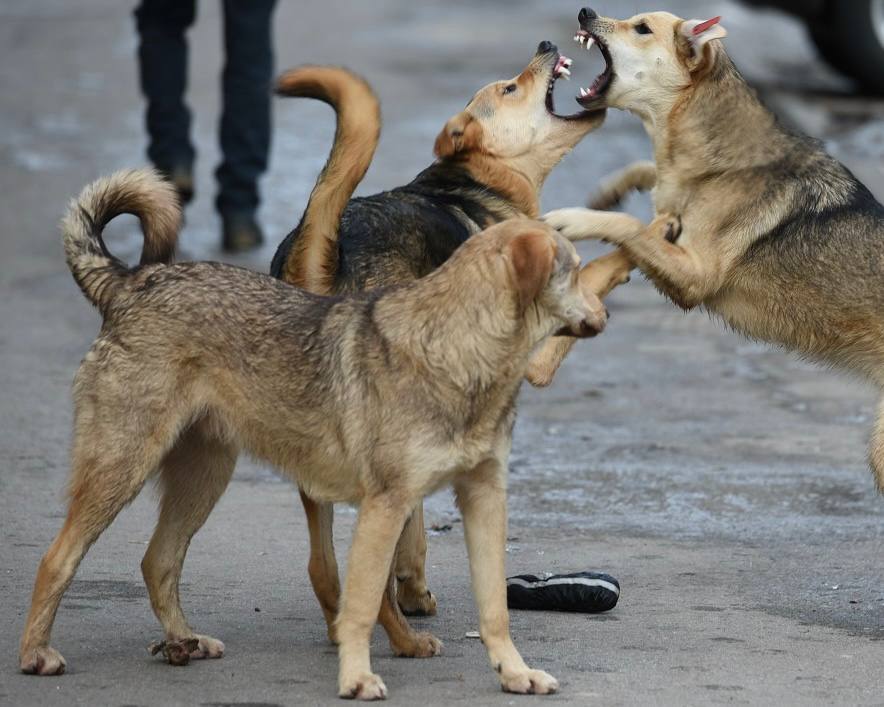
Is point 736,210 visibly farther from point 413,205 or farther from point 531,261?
point 531,261

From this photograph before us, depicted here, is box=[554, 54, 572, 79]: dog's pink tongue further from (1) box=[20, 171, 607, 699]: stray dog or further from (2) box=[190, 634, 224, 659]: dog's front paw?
(2) box=[190, 634, 224, 659]: dog's front paw

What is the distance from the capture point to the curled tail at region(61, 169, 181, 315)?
17.3 ft

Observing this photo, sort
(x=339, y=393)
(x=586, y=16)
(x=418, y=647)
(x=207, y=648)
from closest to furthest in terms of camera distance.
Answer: (x=339, y=393) < (x=207, y=648) < (x=418, y=647) < (x=586, y=16)

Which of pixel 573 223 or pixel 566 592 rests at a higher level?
pixel 573 223

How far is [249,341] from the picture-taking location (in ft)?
16.9

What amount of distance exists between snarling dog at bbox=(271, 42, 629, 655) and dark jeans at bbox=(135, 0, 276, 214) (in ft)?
14.3

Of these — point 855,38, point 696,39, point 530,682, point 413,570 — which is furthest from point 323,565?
point 855,38

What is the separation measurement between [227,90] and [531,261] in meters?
6.27

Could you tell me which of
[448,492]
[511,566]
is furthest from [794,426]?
[511,566]

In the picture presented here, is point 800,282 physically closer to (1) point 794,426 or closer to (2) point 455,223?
(2) point 455,223

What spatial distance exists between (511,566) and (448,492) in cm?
129

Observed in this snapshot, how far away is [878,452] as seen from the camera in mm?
5867

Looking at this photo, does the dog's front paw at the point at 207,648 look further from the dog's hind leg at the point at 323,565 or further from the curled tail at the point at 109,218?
the curled tail at the point at 109,218

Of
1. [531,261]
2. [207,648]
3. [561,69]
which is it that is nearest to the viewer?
[531,261]
